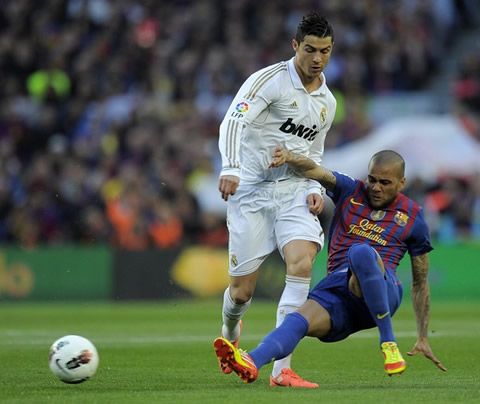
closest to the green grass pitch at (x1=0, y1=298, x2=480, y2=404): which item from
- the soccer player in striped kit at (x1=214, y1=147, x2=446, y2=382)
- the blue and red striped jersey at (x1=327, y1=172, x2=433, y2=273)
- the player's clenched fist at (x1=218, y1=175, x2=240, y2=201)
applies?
the soccer player in striped kit at (x1=214, y1=147, x2=446, y2=382)

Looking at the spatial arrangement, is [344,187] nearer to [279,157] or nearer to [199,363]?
[279,157]

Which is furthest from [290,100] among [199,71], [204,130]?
[199,71]

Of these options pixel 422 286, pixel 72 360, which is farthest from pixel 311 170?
pixel 72 360

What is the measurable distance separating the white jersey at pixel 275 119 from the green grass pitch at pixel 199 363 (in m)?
1.57

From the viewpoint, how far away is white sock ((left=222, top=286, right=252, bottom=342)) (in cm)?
872

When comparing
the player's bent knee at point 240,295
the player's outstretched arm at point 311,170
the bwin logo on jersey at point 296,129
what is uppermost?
the bwin logo on jersey at point 296,129

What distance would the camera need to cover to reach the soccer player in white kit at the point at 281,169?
26.1ft

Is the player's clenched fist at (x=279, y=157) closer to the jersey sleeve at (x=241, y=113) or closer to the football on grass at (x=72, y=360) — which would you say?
the jersey sleeve at (x=241, y=113)

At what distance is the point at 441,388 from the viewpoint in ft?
23.6

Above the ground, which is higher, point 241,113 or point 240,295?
point 241,113

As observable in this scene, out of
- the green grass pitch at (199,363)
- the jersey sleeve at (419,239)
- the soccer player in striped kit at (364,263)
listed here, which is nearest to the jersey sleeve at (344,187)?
the soccer player in striped kit at (364,263)

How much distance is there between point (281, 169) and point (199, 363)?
197cm

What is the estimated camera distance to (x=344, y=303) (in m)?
7.39

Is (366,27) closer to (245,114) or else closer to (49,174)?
(49,174)
